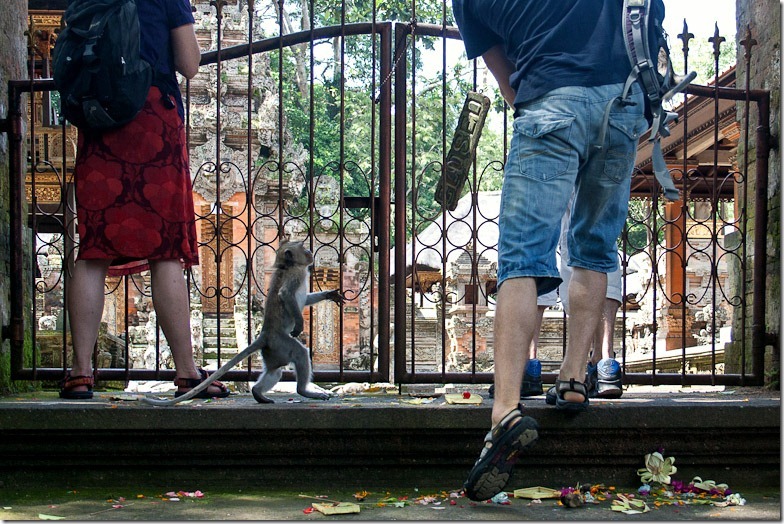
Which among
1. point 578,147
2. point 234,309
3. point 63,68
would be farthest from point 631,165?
point 234,309

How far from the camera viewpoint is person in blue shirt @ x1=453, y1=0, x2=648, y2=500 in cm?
304

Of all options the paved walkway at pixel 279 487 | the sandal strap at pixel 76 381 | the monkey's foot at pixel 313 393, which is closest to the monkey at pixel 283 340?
the monkey's foot at pixel 313 393

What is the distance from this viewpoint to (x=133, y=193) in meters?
4.00

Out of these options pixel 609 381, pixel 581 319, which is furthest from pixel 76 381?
pixel 609 381

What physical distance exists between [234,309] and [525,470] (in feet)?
43.6

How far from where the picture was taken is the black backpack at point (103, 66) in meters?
3.84

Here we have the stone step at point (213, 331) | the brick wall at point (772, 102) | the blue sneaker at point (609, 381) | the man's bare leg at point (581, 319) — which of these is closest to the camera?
the man's bare leg at point (581, 319)

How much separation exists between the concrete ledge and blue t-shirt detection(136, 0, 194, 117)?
4.61 feet

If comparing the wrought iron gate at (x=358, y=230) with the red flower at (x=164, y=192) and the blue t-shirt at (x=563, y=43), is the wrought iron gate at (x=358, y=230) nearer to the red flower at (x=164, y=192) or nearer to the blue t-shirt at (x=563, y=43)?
the red flower at (x=164, y=192)

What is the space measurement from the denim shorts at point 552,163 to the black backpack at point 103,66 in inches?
62.7

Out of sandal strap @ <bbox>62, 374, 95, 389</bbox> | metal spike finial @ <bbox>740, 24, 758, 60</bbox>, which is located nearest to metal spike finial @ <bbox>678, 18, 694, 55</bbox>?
metal spike finial @ <bbox>740, 24, 758, 60</bbox>

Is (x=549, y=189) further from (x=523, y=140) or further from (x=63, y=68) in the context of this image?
(x=63, y=68)

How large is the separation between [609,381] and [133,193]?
7.14 feet

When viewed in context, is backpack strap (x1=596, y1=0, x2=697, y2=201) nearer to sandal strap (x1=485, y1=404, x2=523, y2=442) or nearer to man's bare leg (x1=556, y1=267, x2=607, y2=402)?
man's bare leg (x1=556, y1=267, x2=607, y2=402)
